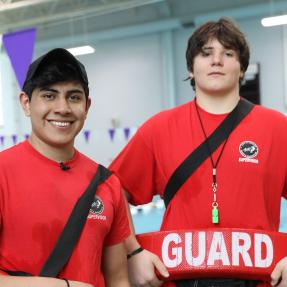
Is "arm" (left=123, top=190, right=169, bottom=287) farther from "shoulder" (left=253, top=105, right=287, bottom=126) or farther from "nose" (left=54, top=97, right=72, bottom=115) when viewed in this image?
"shoulder" (left=253, top=105, right=287, bottom=126)

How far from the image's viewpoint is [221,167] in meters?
1.61

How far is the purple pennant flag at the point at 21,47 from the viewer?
655cm

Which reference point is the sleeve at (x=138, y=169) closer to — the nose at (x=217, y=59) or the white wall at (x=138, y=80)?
the nose at (x=217, y=59)

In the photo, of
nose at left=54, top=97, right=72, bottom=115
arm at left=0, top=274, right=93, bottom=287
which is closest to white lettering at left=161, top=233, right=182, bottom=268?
arm at left=0, top=274, right=93, bottom=287

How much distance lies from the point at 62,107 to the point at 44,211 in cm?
35

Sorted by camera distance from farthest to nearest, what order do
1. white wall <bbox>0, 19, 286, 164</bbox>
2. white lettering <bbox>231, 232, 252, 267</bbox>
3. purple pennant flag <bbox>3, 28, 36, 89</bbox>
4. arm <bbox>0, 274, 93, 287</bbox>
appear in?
white wall <bbox>0, 19, 286, 164</bbox> → purple pennant flag <bbox>3, 28, 36, 89</bbox> → white lettering <bbox>231, 232, 252, 267</bbox> → arm <bbox>0, 274, 93, 287</bbox>

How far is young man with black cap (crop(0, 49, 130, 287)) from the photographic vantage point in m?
1.28

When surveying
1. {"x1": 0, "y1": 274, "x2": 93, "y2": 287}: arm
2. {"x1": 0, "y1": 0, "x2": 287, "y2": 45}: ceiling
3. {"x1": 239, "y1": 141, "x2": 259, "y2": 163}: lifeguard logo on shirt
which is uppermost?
{"x1": 0, "y1": 0, "x2": 287, "y2": 45}: ceiling

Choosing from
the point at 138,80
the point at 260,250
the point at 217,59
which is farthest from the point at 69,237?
the point at 138,80

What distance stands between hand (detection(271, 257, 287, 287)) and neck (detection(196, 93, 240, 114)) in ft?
2.06

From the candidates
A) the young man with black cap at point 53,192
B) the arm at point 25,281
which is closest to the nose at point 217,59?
the young man with black cap at point 53,192

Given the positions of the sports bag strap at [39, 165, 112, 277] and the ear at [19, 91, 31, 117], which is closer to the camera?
the sports bag strap at [39, 165, 112, 277]

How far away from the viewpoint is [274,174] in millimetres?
1621

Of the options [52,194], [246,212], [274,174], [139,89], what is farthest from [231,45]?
[139,89]
